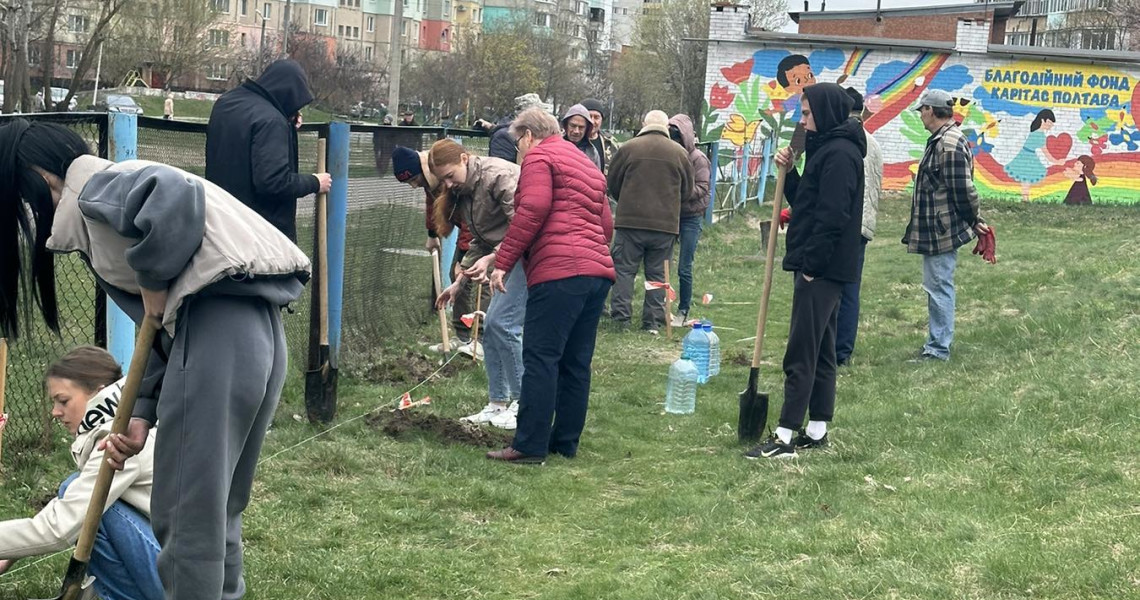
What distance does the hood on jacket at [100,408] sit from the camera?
4102mm

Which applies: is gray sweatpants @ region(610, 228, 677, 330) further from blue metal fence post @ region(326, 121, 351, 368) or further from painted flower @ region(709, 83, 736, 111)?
painted flower @ region(709, 83, 736, 111)

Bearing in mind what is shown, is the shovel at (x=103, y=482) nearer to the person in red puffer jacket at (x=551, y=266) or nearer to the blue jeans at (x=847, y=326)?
the person in red puffer jacket at (x=551, y=266)

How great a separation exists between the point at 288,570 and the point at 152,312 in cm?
167

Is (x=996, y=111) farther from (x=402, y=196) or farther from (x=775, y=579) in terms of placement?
(x=775, y=579)

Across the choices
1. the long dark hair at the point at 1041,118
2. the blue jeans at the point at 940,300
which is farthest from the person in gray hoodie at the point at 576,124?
the long dark hair at the point at 1041,118

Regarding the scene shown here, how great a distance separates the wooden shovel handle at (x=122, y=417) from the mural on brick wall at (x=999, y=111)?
2556cm

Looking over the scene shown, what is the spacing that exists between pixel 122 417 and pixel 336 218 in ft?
14.6

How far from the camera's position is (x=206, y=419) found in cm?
354

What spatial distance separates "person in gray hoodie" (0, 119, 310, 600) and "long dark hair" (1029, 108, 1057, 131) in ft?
86.1

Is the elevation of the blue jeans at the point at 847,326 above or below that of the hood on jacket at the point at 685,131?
below

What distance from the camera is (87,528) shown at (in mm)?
3812

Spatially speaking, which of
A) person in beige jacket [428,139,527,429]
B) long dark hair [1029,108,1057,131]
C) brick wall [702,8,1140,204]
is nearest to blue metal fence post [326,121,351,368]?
person in beige jacket [428,139,527,429]

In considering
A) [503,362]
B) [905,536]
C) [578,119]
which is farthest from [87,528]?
[578,119]

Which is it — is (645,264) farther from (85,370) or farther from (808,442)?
(85,370)
